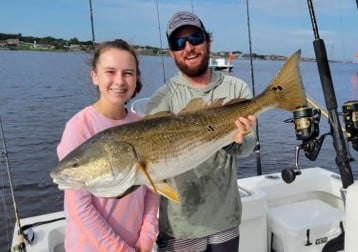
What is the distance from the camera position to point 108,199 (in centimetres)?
247

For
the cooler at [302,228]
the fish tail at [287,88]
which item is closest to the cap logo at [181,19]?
the fish tail at [287,88]

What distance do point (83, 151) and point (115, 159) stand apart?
0.18m

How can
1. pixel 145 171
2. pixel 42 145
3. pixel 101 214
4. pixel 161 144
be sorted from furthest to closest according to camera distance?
pixel 42 145, pixel 101 214, pixel 161 144, pixel 145 171

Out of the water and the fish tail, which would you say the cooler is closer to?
the fish tail

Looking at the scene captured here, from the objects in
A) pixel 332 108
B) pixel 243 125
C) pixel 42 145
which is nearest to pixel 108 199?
pixel 243 125

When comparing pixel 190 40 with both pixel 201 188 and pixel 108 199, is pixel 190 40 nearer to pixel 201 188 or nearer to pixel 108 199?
pixel 201 188

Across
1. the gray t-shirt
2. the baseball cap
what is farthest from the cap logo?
the gray t-shirt

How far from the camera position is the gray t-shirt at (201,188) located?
297 centimetres

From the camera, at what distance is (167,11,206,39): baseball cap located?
2.98m

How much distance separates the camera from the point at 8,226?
823 cm

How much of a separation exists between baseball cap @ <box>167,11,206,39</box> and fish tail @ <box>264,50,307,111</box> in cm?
70

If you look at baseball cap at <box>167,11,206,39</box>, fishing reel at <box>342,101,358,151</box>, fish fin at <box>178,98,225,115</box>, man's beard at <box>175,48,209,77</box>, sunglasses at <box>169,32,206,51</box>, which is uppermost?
baseball cap at <box>167,11,206,39</box>

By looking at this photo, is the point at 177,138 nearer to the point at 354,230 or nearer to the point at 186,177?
the point at 186,177

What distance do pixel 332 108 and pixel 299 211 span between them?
1683 millimetres
